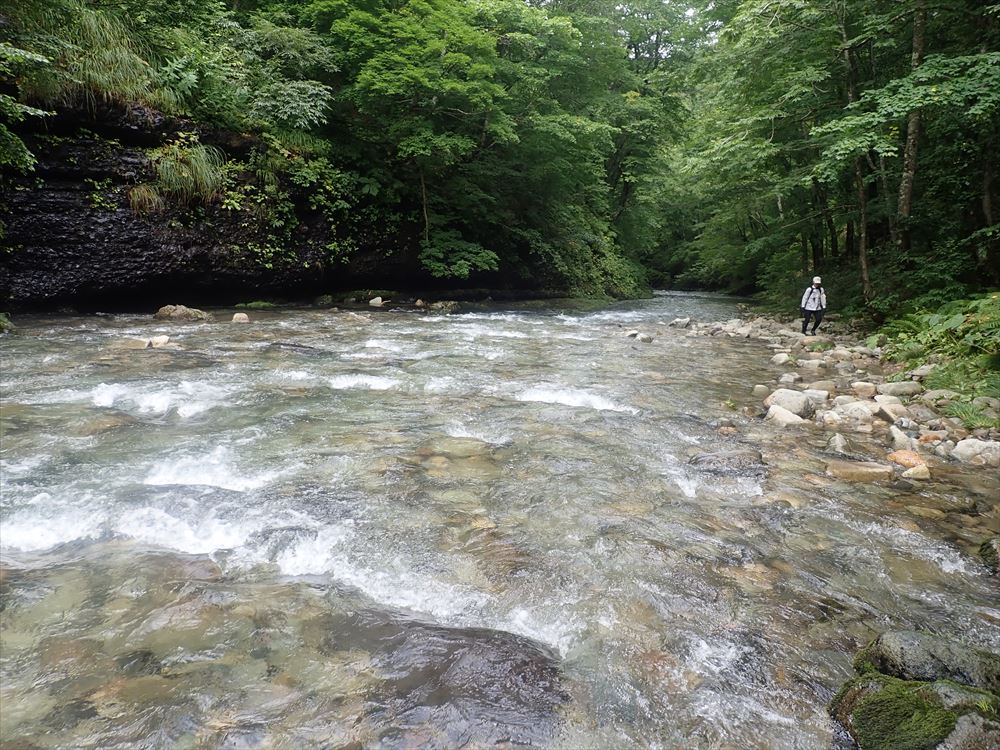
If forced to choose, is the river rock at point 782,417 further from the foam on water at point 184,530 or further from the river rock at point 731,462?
the foam on water at point 184,530

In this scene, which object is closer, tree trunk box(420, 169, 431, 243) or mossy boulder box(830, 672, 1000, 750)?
mossy boulder box(830, 672, 1000, 750)

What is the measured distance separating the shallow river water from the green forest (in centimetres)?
588

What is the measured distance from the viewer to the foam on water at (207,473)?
12.2ft

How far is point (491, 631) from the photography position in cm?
247

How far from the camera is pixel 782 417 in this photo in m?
5.73

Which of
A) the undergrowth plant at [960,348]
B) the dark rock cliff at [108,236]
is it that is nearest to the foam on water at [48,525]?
the undergrowth plant at [960,348]

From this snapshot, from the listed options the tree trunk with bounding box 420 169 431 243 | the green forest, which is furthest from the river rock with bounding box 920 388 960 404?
the tree trunk with bounding box 420 169 431 243

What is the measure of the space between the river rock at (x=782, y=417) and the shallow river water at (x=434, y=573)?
0.21 metres

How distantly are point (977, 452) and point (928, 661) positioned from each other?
11.7 ft

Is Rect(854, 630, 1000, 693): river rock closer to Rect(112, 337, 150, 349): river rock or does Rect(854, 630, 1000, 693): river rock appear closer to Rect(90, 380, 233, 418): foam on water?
Rect(90, 380, 233, 418): foam on water

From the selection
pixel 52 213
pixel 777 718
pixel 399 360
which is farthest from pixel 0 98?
pixel 777 718

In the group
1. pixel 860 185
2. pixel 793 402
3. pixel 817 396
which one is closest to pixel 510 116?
pixel 860 185

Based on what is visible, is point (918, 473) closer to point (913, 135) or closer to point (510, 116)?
point (913, 135)

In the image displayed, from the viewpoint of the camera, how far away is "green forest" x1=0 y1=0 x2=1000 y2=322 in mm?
9484
